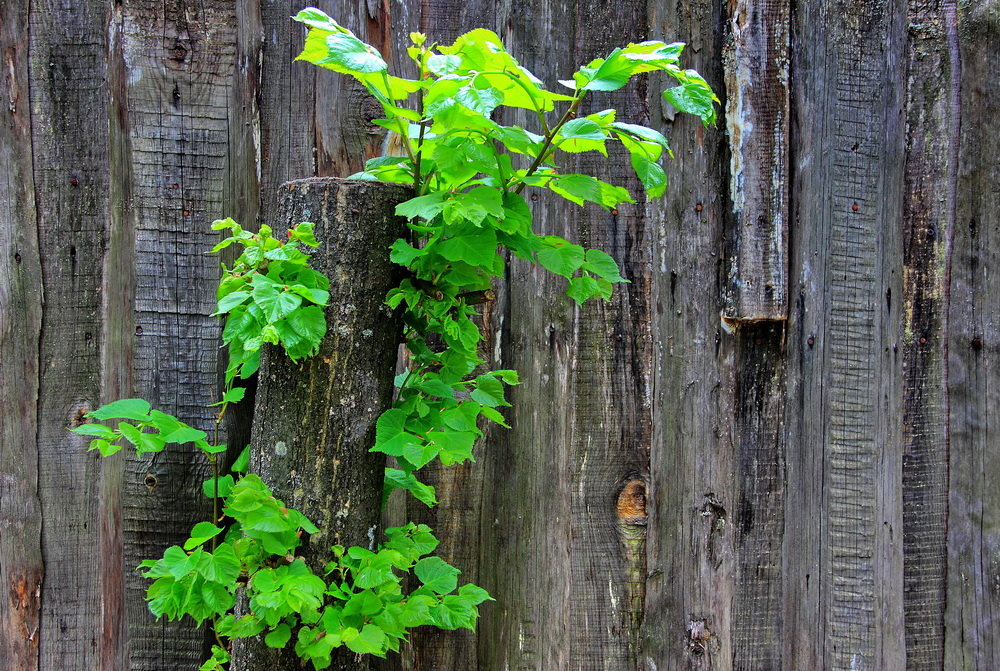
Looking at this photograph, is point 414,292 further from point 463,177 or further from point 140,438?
point 140,438

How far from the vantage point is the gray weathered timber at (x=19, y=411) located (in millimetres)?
1711

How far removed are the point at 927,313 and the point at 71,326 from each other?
7.13 feet

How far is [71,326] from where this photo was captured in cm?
173

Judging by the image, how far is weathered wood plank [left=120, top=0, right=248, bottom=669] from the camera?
5.61 feet

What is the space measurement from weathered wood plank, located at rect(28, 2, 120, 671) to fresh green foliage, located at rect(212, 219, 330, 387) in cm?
69

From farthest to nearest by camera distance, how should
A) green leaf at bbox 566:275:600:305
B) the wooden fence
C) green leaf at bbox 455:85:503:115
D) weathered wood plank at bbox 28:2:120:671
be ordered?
the wooden fence
weathered wood plank at bbox 28:2:120:671
green leaf at bbox 566:275:600:305
green leaf at bbox 455:85:503:115

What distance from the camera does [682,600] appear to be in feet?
6.03

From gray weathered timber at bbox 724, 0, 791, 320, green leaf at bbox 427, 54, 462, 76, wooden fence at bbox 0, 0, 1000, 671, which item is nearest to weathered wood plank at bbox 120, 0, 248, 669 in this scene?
wooden fence at bbox 0, 0, 1000, 671

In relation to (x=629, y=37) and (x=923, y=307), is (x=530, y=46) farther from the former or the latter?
(x=923, y=307)

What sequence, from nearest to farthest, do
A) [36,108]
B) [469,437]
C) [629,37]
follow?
[469,437] < [36,108] < [629,37]

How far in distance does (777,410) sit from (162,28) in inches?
71.6

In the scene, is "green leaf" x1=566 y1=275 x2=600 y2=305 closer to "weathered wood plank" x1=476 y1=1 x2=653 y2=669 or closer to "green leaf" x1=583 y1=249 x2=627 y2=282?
"green leaf" x1=583 y1=249 x2=627 y2=282

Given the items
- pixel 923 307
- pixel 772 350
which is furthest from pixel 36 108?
pixel 923 307

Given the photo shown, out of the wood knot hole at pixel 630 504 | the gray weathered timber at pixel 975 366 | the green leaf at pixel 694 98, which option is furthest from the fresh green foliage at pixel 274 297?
the gray weathered timber at pixel 975 366
